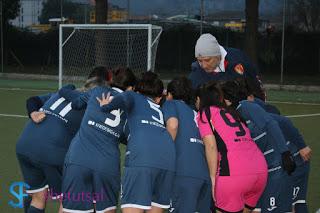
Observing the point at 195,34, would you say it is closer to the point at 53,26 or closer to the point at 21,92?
the point at 53,26

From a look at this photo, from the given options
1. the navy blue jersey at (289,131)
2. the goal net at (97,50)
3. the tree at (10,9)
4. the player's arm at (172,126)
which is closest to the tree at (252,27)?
the goal net at (97,50)

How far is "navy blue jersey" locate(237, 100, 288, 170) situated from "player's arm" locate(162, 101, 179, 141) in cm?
54

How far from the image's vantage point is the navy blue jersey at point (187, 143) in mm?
4773

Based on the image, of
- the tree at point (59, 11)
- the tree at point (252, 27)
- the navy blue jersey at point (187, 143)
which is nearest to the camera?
the navy blue jersey at point (187, 143)

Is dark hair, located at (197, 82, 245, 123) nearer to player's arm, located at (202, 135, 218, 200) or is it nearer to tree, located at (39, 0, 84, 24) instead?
player's arm, located at (202, 135, 218, 200)

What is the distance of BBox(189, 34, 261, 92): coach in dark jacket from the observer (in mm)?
5312

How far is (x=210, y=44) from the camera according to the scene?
17.3 feet

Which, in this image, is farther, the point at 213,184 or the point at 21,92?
the point at 21,92

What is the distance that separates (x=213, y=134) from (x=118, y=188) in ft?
3.11

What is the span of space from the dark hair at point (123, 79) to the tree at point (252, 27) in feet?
59.0

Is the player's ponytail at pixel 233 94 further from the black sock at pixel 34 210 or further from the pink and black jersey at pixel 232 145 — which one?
the black sock at pixel 34 210

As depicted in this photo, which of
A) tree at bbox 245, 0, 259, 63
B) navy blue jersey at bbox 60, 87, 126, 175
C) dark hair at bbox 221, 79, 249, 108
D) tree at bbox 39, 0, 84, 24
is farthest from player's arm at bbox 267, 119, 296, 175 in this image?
tree at bbox 39, 0, 84, 24

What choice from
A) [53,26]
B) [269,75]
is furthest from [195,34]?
[53,26]

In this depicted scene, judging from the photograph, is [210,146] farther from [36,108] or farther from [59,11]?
[59,11]
